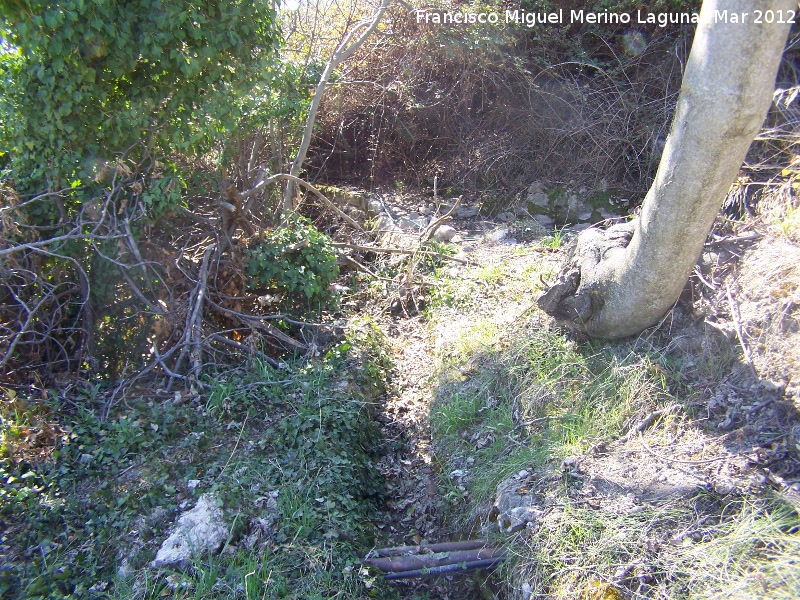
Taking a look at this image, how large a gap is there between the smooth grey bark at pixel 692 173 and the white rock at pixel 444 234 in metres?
2.64

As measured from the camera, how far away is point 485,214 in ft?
24.7

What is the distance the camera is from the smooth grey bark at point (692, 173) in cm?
304

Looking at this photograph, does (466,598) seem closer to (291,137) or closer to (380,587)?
(380,587)

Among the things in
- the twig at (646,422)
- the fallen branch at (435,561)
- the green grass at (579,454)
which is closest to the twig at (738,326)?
the green grass at (579,454)

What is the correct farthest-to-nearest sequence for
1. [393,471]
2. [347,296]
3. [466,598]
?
[347,296]
[393,471]
[466,598]

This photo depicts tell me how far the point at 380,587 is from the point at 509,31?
678 centimetres

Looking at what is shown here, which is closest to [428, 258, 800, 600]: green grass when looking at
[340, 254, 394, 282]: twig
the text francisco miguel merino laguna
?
[340, 254, 394, 282]: twig

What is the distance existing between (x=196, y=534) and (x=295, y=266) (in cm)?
263

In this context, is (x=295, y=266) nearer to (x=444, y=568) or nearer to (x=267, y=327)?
(x=267, y=327)

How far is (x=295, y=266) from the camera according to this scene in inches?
213

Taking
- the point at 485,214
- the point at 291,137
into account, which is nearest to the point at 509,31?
the point at 485,214

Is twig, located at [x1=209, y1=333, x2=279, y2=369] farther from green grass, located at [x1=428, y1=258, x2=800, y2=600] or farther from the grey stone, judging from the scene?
the grey stone

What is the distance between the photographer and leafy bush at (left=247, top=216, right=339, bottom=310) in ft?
17.3

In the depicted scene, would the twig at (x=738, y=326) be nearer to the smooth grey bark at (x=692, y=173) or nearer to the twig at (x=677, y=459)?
the smooth grey bark at (x=692, y=173)
